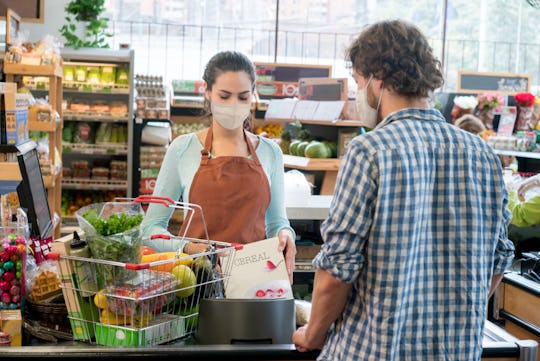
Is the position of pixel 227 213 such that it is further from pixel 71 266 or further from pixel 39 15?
pixel 39 15

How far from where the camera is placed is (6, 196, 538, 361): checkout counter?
195cm

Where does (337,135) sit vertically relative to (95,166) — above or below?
above

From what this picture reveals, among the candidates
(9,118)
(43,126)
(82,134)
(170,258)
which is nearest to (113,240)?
(170,258)

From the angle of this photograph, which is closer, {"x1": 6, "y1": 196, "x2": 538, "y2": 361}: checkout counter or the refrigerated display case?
{"x1": 6, "y1": 196, "x2": 538, "y2": 361}: checkout counter

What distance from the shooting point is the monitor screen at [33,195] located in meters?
2.61

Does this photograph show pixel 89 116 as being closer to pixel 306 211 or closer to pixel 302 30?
pixel 306 211

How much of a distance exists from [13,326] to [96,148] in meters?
6.06

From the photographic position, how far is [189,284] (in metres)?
2.04

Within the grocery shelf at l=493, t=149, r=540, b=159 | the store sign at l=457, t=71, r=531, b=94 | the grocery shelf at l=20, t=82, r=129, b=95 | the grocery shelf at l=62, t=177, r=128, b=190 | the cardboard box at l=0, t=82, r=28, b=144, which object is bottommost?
the grocery shelf at l=62, t=177, r=128, b=190

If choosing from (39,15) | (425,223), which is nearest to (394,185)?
(425,223)

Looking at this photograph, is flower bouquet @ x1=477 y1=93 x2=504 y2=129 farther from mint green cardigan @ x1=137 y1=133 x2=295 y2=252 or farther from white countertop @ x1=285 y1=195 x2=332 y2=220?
mint green cardigan @ x1=137 y1=133 x2=295 y2=252

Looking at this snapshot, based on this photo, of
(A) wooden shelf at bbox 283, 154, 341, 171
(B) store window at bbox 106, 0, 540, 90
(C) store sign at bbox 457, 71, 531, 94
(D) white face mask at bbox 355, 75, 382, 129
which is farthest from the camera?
(B) store window at bbox 106, 0, 540, 90

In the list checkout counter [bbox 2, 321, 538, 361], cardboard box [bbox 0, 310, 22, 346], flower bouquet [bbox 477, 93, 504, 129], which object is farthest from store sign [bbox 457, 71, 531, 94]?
cardboard box [bbox 0, 310, 22, 346]

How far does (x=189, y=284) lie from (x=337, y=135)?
4.62m
